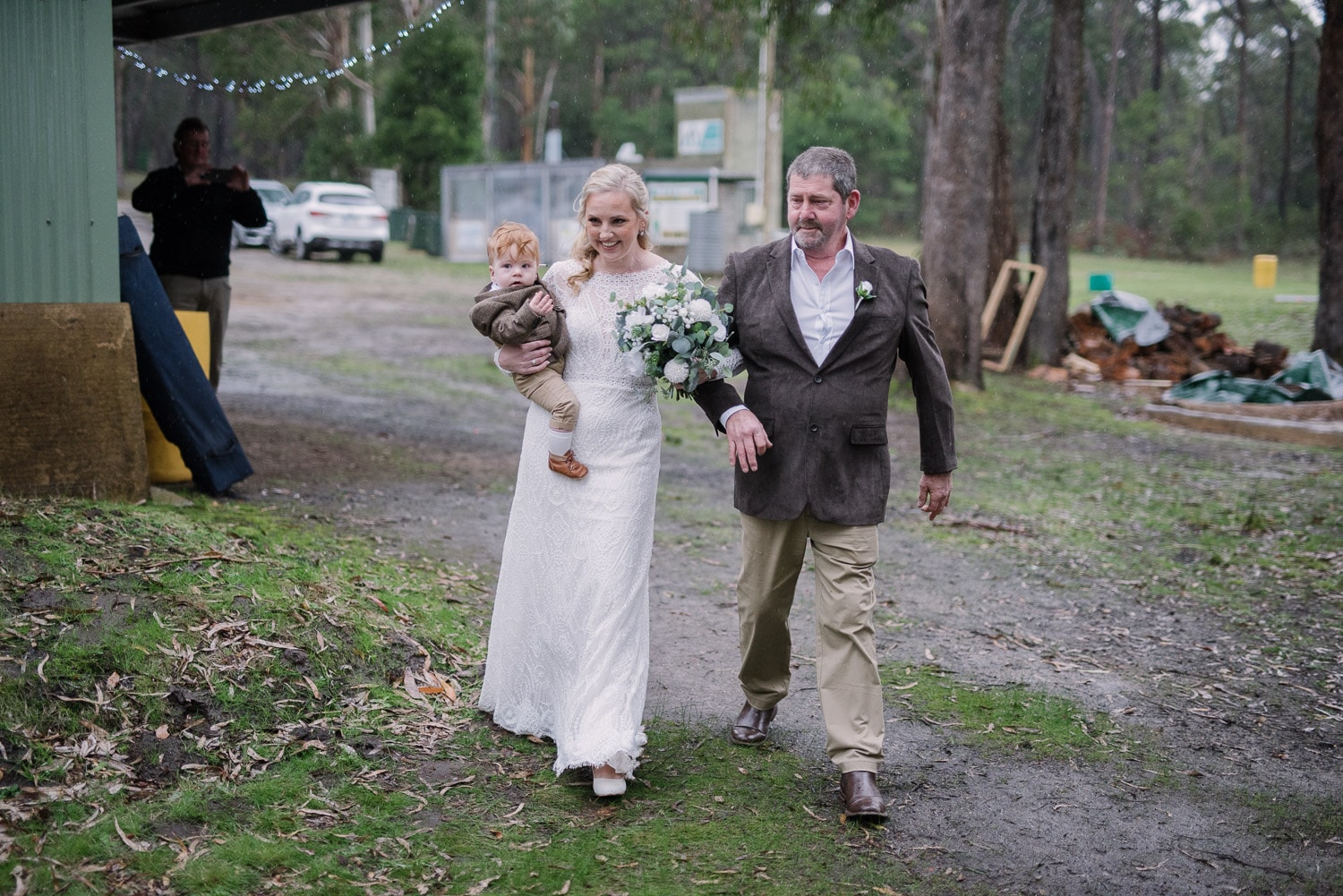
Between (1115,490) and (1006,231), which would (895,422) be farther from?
(1006,231)

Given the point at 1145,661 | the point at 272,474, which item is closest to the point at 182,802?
the point at 1145,661

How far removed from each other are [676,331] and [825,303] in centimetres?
62

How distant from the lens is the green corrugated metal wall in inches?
264

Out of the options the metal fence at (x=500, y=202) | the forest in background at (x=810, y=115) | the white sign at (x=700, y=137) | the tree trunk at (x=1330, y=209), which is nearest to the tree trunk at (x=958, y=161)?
the tree trunk at (x=1330, y=209)

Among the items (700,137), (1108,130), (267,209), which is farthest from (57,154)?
(1108,130)

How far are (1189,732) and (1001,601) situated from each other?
2.08 m

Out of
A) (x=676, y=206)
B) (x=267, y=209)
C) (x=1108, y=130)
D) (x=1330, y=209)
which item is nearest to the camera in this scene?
(x=1330, y=209)

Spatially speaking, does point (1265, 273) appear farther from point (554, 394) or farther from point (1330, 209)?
point (554, 394)

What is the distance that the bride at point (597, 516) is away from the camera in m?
4.36

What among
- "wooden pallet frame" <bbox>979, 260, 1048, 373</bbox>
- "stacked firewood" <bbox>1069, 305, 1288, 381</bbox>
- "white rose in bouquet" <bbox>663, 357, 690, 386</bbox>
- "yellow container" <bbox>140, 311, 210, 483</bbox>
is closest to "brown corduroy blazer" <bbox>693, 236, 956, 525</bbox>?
"white rose in bouquet" <bbox>663, 357, 690, 386</bbox>

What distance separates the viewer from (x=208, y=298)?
9859 millimetres

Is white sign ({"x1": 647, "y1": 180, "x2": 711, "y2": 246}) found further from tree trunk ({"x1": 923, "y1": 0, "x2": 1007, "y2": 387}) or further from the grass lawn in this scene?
the grass lawn

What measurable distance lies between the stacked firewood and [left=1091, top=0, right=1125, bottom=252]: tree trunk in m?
45.5

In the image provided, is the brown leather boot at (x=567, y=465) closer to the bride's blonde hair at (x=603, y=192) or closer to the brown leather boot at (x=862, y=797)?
the bride's blonde hair at (x=603, y=192)
